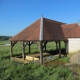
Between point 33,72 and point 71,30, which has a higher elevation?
point 71,30

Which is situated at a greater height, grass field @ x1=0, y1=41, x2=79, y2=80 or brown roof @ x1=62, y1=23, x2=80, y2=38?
brown roof @ x1=62, y1=23, x2=80, y2=38

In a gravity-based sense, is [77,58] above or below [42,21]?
below

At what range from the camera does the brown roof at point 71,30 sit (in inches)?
767

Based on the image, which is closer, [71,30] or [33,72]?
[33,72]

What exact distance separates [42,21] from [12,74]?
10283 millimetres

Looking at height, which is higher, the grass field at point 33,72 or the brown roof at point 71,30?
the brown roof at point 71,30

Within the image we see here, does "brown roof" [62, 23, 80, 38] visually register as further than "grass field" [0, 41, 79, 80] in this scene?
Yes

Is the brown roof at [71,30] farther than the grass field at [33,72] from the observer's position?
Yes

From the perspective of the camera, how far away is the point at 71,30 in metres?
21.5

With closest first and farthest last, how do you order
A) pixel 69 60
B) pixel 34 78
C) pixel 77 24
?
pixel 34 78 → pixel 69 60 → pixel 77 24

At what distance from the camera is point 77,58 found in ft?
47.9

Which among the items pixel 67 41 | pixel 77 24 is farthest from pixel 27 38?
pixel 77 24

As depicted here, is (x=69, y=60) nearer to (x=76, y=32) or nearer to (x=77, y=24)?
(x=76, y=32)

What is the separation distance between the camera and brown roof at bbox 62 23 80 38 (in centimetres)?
1948
